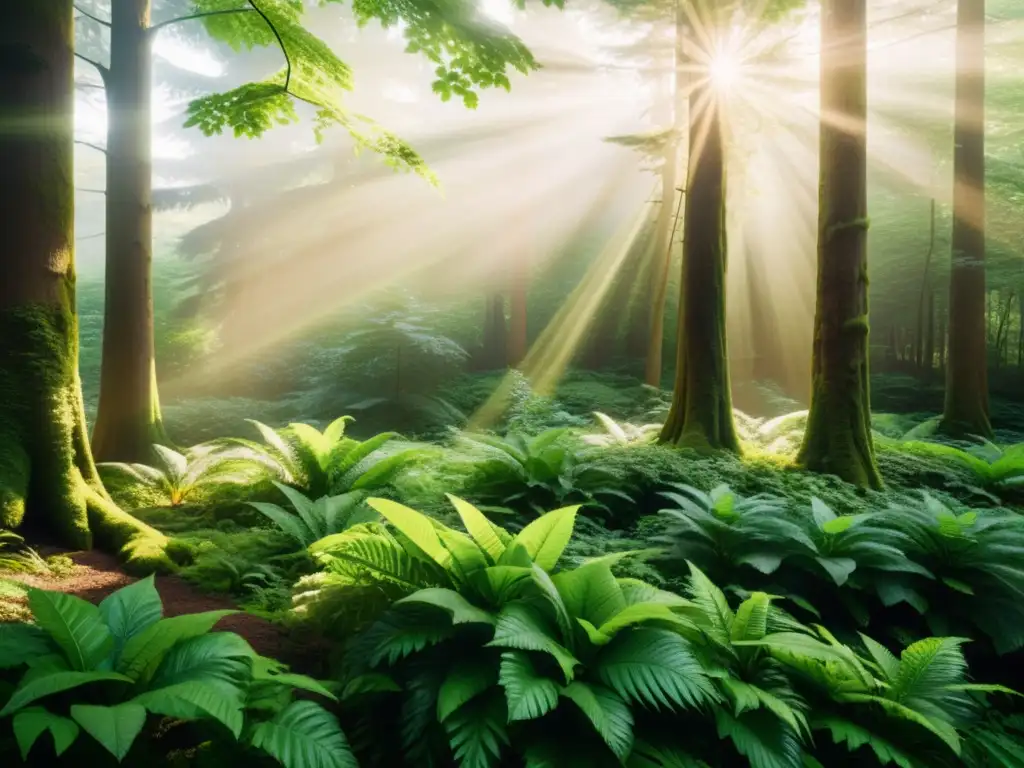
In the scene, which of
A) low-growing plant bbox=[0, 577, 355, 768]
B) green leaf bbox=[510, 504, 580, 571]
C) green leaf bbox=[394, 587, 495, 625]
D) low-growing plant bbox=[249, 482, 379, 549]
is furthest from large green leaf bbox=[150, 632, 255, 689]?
low-growing plant bbox=[249, 482, 379, 549]

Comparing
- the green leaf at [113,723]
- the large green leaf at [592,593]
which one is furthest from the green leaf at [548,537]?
the green leaf at [113,723]

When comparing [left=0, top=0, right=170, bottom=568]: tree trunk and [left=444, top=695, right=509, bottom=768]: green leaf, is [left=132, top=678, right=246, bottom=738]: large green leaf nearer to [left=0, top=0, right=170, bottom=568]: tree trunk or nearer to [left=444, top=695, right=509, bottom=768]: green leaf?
[left=444, top=695, right=509, bottom=768]: green leaf

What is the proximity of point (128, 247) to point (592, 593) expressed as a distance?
676 cm

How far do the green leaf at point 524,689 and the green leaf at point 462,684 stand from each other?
0.16 meters

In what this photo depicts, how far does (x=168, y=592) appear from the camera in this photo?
4051mm

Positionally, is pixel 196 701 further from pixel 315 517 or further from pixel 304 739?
pixel 315 517

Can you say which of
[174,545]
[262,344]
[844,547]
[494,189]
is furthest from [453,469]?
[494,189]

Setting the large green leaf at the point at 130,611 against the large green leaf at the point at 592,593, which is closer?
the large green leaf at the point at 130,611

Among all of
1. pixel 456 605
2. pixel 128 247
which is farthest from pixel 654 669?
pixel 128 247

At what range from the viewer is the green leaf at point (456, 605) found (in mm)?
2748

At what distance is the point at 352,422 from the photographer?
41.0 feet

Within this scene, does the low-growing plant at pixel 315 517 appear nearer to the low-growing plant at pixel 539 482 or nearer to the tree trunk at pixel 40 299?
the tree trunk at pixel 40 299

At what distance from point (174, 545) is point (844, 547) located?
4575mm

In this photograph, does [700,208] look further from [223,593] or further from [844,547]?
[223,593]
